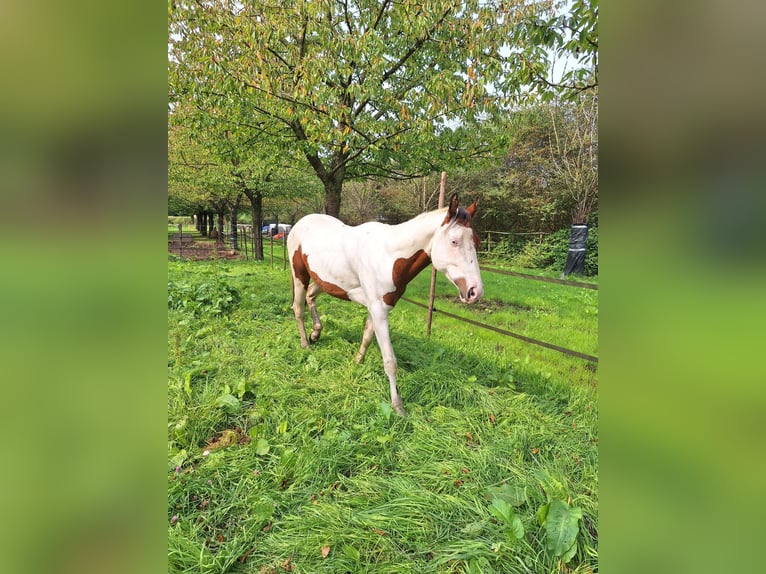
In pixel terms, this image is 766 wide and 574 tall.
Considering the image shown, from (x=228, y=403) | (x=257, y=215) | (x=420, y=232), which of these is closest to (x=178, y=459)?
(x=228, y=403)

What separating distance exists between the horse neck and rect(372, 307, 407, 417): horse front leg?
1.97 ft

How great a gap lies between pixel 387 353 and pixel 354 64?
4409mm

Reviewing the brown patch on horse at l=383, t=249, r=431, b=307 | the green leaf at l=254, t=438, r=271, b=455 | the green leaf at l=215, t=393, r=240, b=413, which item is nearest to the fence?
the brown patch on horse at l=383, t=249, r=431, b=307

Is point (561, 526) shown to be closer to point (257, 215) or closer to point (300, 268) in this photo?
point (300, 268)

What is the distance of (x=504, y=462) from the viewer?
7.25ft

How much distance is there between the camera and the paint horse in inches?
101

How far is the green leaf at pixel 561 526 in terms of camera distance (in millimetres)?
1550

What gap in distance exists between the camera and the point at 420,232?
2803mm

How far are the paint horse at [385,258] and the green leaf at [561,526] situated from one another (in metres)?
1.31

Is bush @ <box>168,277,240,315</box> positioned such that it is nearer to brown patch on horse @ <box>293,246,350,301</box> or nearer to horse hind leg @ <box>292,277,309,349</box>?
horse hind leg @ <box>292,277,309,349</box>

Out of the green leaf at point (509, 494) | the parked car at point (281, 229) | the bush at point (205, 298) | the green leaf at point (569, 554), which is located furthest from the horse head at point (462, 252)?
the parked car at point (281, 229)
